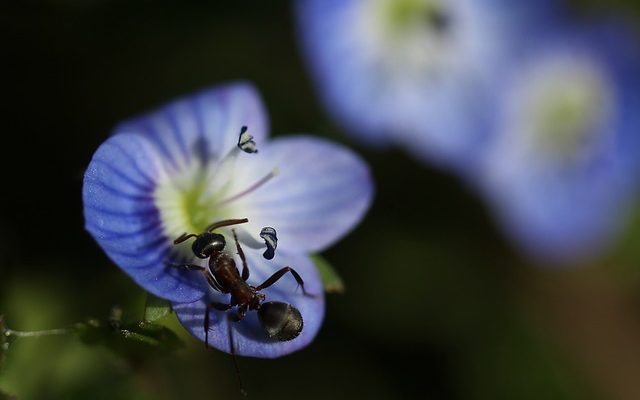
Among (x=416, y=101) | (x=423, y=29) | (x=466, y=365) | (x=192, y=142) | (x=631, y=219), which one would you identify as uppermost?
(x=192, y=142)

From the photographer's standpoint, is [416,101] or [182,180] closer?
[182,180]

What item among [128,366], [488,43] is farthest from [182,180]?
[488,43]

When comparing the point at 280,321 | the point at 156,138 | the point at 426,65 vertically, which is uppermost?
the point at 156,138

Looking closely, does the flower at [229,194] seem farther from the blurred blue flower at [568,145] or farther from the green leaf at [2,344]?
the blurred blue flower at [568,145]

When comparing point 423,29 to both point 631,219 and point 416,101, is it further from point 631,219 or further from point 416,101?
point 631,219

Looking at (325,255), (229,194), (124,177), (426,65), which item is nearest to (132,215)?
Answer: (124,177)

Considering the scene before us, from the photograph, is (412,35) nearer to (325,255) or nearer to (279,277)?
(325,255)

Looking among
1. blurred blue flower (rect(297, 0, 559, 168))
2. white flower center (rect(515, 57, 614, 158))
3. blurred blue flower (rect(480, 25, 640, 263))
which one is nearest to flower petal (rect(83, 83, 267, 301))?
blurred blue flower (rect(297, 0, 559, 168))
